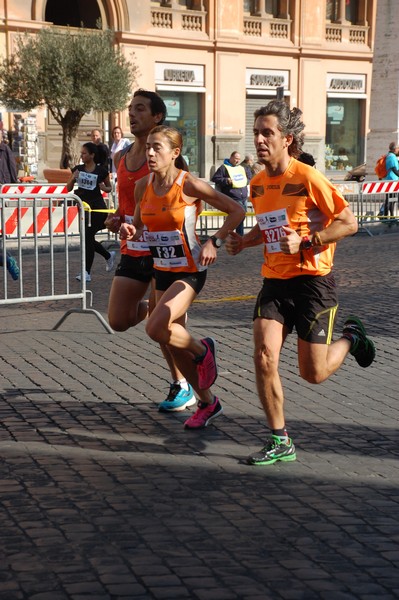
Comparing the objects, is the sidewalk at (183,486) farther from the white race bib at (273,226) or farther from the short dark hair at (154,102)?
the short dark hair at (154,102)

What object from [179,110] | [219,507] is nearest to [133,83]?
[179,110]

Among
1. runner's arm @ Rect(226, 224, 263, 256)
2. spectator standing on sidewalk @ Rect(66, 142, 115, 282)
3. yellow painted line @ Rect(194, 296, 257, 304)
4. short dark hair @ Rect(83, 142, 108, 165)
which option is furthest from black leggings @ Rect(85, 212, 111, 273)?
runner's arm @ Rect(226, 224, 263, 256)

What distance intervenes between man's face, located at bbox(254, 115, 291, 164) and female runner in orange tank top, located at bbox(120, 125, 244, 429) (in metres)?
0.76

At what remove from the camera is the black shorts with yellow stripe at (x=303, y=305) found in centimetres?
577

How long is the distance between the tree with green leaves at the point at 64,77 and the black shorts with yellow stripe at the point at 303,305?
1056 inches

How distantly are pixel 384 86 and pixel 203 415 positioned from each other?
27268 millimetres

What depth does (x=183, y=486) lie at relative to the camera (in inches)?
211

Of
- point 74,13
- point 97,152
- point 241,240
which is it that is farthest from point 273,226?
point 74,13

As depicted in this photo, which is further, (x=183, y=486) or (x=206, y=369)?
(x=206, y=369)

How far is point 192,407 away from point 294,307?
1.56 metres

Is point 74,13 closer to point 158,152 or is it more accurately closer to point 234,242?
point 158,152

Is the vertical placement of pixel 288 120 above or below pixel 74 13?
below

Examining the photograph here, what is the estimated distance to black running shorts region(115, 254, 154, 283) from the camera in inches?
280

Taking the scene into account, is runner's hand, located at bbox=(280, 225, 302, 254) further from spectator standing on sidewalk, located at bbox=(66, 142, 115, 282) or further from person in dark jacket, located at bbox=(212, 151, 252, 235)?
person in dark jacket, located at bbox=(212, 151, 252, 235)
